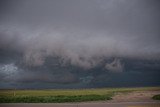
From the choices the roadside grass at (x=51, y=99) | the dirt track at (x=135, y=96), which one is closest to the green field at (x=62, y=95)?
the roadside grass at (x=51, y=99)

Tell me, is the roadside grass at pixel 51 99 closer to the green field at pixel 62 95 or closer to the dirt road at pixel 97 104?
the green field at pixel 62 95

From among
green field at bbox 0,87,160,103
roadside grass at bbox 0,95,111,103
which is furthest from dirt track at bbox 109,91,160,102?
roadside grass at bbox 0,95,111,103

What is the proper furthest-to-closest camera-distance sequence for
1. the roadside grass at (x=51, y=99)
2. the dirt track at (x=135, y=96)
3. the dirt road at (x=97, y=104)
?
1. the roadside grass at (x=51, y=99)
2. the dirt track at (x=135, y=96)
3. the dirt road at (x=97, y=104)

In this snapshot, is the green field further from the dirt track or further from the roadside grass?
the dirt track

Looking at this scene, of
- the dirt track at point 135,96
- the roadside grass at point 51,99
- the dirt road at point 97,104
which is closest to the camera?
the dirt road at point 97,104

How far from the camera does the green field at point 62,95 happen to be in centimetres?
905

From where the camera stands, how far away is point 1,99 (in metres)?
9.17

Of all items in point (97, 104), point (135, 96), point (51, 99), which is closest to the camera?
point (97, 104)

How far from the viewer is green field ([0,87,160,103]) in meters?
9.05

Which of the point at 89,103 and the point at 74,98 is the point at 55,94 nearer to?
the point at 74,98

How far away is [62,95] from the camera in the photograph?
360 inches

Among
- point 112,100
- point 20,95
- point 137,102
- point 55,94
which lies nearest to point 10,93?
point 20,95

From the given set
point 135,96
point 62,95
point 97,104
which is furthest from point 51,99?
point 135,96

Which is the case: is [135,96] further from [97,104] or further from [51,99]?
[51,99]
